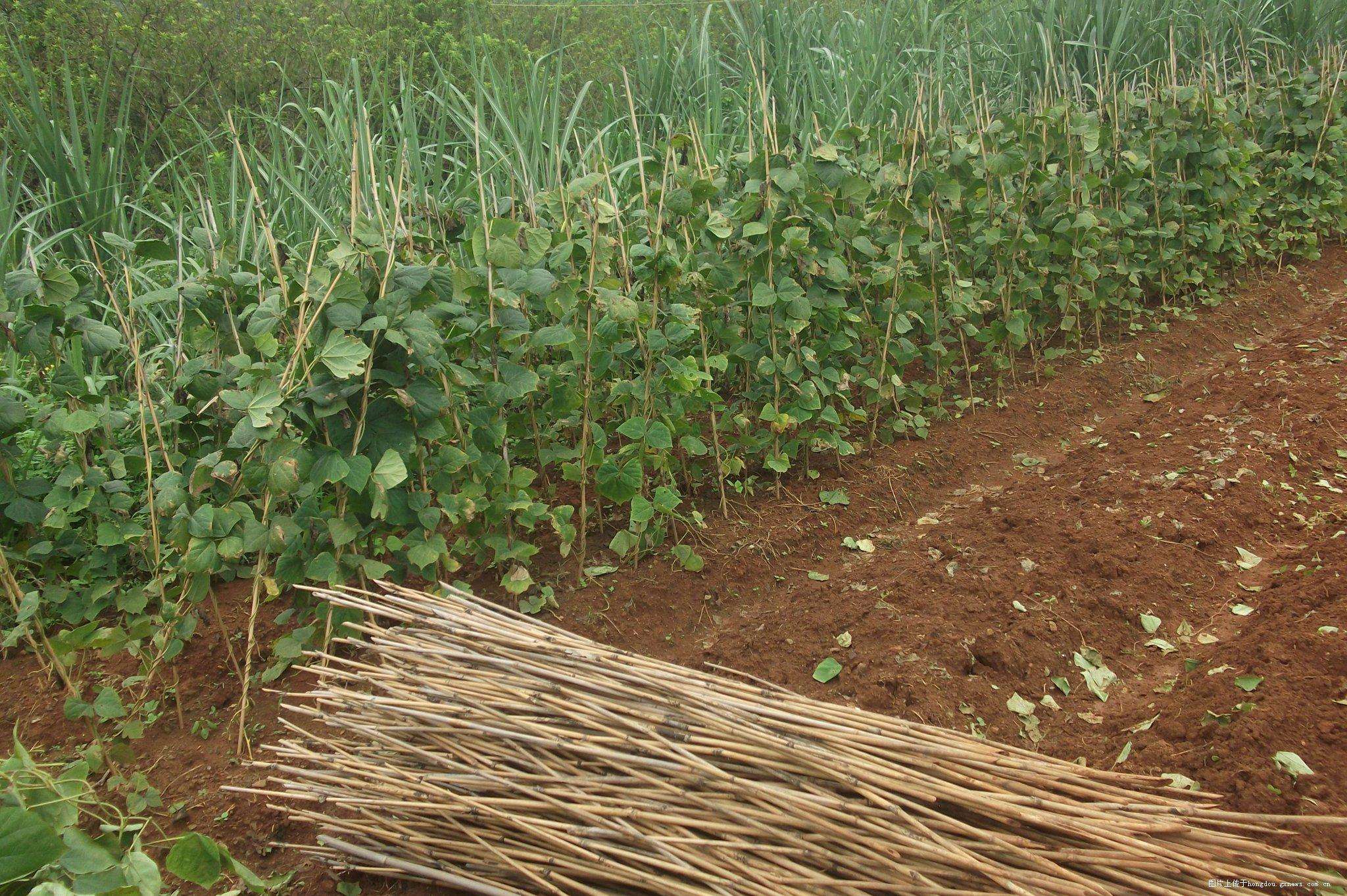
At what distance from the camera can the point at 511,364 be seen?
2711 millimetres

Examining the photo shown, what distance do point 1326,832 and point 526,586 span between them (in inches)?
72.8

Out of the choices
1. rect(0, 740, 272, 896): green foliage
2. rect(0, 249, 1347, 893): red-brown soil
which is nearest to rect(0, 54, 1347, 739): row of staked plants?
rect(0, 249, 1347, 893): red-brown soil

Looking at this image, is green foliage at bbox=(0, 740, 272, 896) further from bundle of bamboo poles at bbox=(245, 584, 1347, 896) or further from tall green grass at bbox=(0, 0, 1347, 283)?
tall green grass at bbox=(0, 0, 1347, 283)

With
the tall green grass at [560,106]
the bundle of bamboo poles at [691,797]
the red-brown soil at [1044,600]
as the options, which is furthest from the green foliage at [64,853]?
the tall green grass at [560,106]

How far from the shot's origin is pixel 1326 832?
1803 millimetres

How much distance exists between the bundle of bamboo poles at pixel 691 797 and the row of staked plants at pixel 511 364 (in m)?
0.61

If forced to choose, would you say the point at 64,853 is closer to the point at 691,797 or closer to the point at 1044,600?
the point at 691,797

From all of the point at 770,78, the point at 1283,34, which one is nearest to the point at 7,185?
the point at 770,78

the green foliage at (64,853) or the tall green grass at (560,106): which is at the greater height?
the tall green grass at (560,106)

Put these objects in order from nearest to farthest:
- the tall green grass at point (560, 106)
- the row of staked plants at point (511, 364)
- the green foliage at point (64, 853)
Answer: the green foliage at point (64, 853), the row of staked plants at point (511, 364), the tall green grass at point (560, 106)

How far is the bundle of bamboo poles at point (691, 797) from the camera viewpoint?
1.65 metres

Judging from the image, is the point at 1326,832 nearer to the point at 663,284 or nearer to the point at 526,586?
the point at 526,586

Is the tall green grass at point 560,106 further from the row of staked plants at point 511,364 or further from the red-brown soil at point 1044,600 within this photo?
the red-brown soil at point 1044,600

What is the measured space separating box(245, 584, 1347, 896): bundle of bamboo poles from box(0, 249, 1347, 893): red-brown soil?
0.79 ft
